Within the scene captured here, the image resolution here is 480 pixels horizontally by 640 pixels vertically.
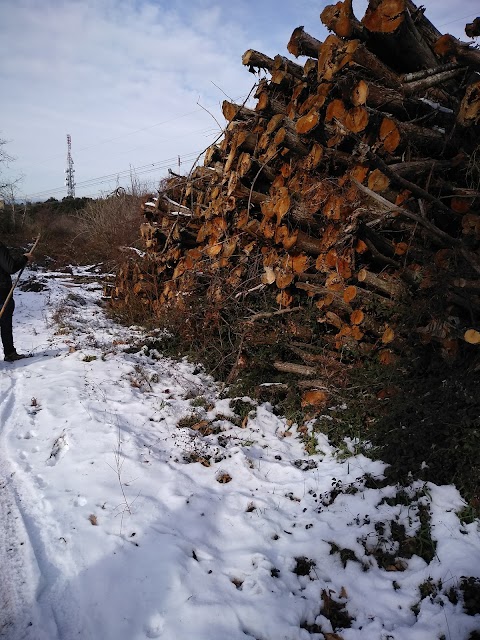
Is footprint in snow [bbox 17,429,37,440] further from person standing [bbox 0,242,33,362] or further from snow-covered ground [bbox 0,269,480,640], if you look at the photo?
person standing [bbox 0,242,33,362]

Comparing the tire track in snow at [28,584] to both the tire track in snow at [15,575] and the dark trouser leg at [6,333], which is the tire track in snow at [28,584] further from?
the dark trouser leg at [6,333]

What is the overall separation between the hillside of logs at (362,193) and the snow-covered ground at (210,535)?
3.97ft

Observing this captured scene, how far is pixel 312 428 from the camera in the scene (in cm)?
441

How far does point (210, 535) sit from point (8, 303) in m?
5.42

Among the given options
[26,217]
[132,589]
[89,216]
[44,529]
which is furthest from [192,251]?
[26,217]

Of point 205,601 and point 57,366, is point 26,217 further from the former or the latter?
point 205,601

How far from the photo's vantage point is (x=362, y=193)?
385cm

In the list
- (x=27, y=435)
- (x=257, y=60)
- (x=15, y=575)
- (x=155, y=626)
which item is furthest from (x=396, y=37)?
(x=27, y=435)

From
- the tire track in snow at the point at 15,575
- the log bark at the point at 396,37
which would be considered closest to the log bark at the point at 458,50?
the log bark at the point at 396,37

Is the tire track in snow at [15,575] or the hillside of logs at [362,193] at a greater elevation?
the hillside of logs at [362,193]

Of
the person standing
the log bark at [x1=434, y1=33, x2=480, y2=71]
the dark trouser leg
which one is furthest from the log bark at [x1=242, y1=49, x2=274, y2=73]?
the dark trouser leg

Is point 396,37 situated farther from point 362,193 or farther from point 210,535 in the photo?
point 210,535

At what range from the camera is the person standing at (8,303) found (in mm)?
6551

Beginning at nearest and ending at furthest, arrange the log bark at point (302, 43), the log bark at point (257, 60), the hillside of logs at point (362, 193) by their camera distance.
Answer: the hillside of logs at point (362, 193) → the log bark at point (302, 43) → the log bark at point (257, 60)
